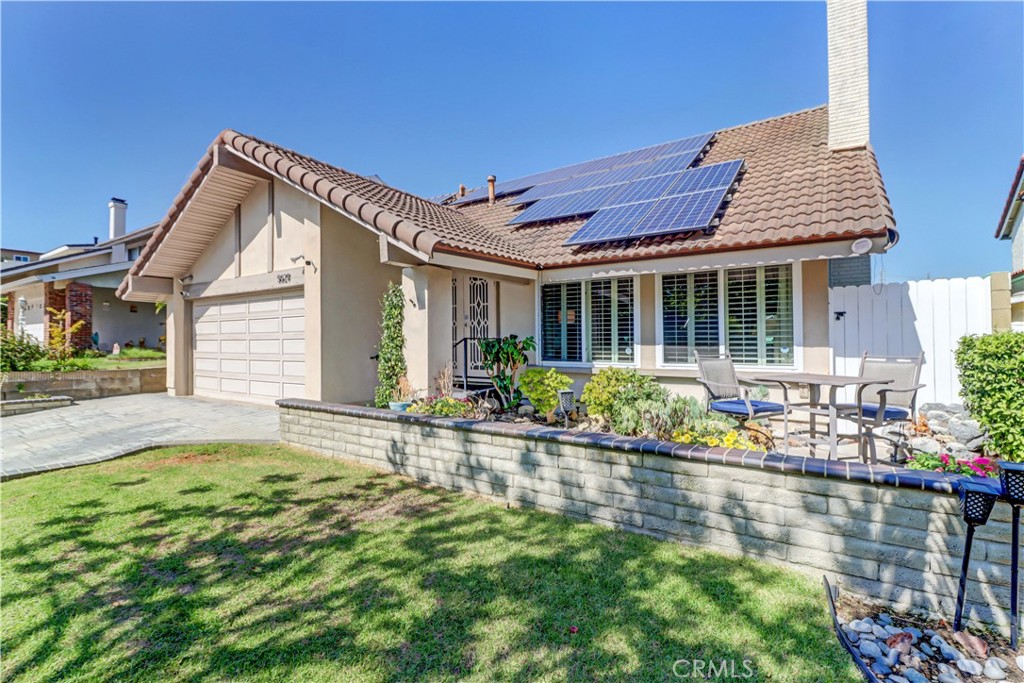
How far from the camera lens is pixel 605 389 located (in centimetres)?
1063

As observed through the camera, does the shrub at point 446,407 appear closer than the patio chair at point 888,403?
No

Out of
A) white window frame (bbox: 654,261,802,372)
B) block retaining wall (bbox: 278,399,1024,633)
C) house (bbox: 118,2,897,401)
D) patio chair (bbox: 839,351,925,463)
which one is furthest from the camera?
house (bbox: 118,2,897,401)

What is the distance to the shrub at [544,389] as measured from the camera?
1155 cm

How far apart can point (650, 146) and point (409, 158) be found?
1537 cm

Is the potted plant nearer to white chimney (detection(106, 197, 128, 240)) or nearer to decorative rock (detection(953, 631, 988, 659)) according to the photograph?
decorative rock (detection(953, 631, 988, 659))

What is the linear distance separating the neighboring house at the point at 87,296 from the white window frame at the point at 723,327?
3115 centimetres

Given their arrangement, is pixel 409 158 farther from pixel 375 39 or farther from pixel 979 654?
pixel 979 654

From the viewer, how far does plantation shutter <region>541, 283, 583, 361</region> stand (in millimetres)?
14398

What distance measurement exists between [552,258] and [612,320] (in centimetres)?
260

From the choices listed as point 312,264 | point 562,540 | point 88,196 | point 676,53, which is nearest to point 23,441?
point 312,264

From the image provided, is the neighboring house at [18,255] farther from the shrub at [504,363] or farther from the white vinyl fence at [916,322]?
the white vinyl fence at [916,322]

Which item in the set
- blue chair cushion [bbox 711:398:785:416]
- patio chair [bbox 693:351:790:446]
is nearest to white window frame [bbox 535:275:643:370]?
patio chair [bbox 693:351:790:446]

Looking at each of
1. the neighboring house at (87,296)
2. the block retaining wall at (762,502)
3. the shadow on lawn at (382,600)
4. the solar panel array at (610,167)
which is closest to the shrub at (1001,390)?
the block retaining wall at (762,502)

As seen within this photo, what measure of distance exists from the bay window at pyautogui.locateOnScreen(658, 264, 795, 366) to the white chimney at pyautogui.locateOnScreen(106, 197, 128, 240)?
137ft
